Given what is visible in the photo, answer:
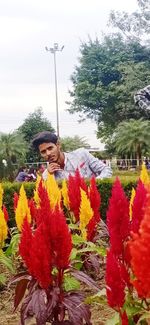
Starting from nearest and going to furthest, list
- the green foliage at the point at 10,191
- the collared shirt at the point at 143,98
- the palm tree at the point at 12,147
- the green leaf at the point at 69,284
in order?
the green leaf at the point at 69,284 → the collared shirt at the point at 143,98 → the green foliage at the point at 10,191 → the palm tree at the point at 12,147

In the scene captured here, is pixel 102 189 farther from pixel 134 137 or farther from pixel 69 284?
pixel 134 137

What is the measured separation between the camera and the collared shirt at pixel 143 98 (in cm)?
659

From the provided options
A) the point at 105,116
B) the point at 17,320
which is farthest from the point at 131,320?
the point at 105,116

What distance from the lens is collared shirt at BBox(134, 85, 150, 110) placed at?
6594 mm

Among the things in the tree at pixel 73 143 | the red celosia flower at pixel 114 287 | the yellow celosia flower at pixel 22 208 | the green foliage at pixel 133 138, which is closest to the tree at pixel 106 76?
the green foliage at pixel 133 138

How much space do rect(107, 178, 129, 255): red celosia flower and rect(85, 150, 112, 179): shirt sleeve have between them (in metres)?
2.67

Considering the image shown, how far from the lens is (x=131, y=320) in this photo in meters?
2.37

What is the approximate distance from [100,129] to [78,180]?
1529 inches

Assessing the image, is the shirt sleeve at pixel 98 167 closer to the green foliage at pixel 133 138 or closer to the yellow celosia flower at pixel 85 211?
the yellow celosia flower at pixel 85 211

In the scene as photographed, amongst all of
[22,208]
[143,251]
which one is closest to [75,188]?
[22,208]

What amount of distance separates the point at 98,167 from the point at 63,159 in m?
0.31

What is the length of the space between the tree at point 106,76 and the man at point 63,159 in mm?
33675

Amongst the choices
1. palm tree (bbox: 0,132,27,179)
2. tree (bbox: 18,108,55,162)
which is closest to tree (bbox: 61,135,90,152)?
tree (bbox: 18,108,55,162)

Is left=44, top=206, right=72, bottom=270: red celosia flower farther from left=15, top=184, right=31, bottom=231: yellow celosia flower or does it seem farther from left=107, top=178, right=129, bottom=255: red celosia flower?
left=15, top=184, right=31, bottom=231: yellow celosia flower
